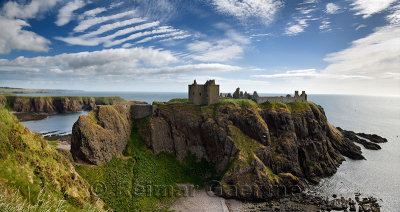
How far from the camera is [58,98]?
188 meters

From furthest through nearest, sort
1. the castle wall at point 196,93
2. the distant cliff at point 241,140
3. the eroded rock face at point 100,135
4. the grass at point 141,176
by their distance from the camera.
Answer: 1. the castle wall at point 196,93
2. the distant cliff at point 241,140
3. the eroded rock face at point 100,135
4. the grass at point 141,176

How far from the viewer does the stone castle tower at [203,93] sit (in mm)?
65062

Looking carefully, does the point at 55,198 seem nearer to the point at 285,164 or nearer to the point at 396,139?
the point at 285,164

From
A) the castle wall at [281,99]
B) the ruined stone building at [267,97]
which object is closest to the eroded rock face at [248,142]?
the castle wall at [281,99]

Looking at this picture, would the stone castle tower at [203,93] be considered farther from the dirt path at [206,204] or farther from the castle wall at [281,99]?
the dirt path at [206,204]

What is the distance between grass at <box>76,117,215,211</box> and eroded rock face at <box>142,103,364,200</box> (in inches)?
118

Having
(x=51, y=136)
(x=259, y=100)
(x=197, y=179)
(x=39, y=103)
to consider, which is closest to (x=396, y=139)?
(x=259, y=100)

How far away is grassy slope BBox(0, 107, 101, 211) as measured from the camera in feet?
39.7

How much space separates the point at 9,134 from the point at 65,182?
17.7 ft

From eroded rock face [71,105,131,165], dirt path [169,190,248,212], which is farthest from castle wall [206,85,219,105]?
dirt path [169,190,248,212]

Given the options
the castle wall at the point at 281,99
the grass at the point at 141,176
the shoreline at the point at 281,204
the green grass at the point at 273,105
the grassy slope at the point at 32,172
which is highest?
the castle wall at the point at 281,99

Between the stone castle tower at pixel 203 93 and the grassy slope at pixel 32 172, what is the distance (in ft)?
163

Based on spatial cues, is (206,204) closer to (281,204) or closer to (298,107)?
(281,204)

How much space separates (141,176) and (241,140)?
27.8 meters
